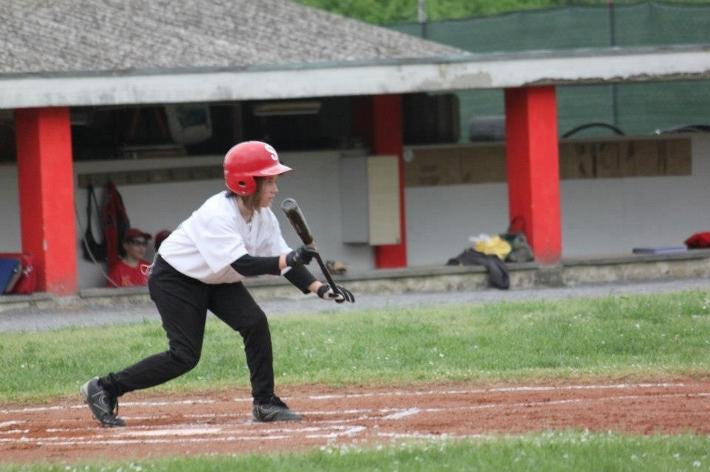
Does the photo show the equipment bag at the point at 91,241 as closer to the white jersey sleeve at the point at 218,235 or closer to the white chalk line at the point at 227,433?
the white chalk line at the point at 227,433

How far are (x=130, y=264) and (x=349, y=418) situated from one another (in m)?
12.6

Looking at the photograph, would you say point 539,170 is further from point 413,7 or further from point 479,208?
point 413,7

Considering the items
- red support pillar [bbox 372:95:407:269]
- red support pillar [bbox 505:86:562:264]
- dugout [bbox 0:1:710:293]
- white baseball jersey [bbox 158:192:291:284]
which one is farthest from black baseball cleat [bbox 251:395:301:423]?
red support pillar [bbox 372:95:407:269]

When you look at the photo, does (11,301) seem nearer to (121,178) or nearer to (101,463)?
(121,178)

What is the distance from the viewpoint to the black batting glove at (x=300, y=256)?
980 centimetres

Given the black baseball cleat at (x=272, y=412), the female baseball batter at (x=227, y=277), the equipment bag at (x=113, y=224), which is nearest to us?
Answer: the female baseball batter at (x=227, y=277)

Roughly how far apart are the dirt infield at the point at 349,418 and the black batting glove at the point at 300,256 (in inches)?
40.1

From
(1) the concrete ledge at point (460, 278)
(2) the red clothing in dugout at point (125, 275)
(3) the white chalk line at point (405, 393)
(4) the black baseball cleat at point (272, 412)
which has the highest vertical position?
(2) the red clothing in dugout at point (125, 275)

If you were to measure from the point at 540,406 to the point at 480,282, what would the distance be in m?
11.4

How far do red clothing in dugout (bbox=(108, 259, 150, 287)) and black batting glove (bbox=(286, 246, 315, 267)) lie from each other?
13.0 m

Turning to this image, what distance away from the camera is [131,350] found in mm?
15352

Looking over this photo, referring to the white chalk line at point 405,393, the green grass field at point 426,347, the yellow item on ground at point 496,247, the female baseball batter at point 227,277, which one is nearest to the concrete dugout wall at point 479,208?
the yellow item on ground at point 496,247

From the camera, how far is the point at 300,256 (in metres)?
9.84

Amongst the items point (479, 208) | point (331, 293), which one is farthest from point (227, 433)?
point (479, 208)
